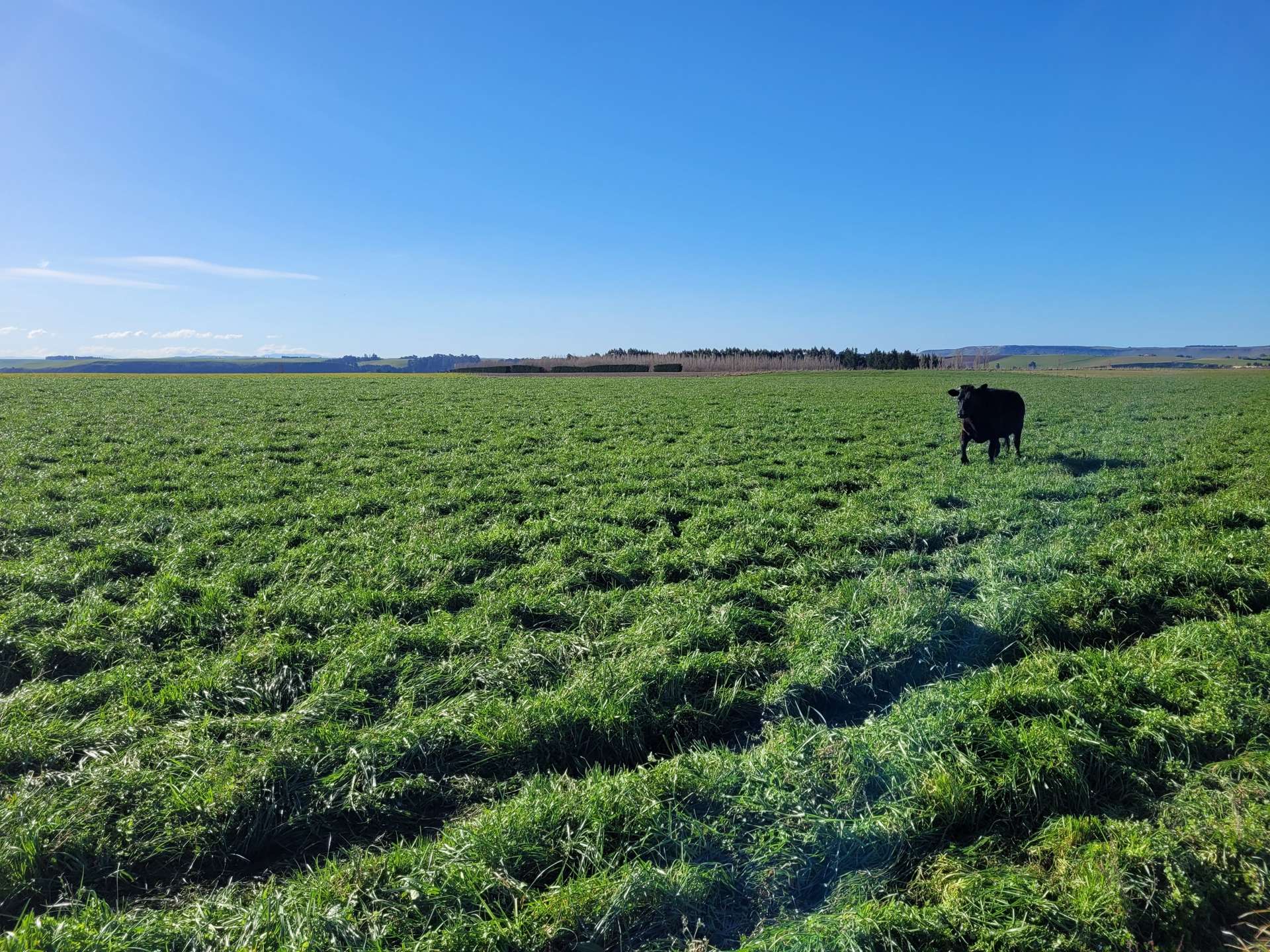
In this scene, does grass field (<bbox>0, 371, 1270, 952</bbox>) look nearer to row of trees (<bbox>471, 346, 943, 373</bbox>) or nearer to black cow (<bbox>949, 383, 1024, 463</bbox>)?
black cow (<bbox>949, 383, 1024, 463</bbox>)

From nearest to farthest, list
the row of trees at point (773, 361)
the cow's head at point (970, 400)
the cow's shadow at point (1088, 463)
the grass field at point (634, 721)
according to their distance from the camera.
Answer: the grass field at point (634, 721) → the cow's shadow at point (1088, 463) → the cow's head at point (970, 400) → the row of trees at point (773, 361)

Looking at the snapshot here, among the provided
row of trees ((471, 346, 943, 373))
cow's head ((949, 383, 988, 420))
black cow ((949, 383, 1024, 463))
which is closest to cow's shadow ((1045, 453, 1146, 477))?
black cow ((949, 383, 1024, 463))

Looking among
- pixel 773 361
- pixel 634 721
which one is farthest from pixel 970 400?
pixel 773 361

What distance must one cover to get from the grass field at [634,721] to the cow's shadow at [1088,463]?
212 centimetres

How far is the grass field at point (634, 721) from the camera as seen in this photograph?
293 centimetres

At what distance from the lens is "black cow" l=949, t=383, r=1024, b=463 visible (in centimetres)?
1381

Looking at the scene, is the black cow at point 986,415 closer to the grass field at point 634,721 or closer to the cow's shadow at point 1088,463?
the cow's shadow at point 1088,463

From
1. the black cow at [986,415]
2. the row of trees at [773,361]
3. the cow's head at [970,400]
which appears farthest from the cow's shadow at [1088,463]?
the row of trees at [773,361]

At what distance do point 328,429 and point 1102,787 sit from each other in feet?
64.9

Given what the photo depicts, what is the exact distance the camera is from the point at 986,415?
45.6ft

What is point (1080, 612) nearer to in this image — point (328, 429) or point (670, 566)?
point (670, 566)

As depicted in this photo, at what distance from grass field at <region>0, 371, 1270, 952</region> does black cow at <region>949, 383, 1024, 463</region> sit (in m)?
3.74

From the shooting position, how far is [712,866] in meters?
3.13

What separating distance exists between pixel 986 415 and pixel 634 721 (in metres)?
12.6
